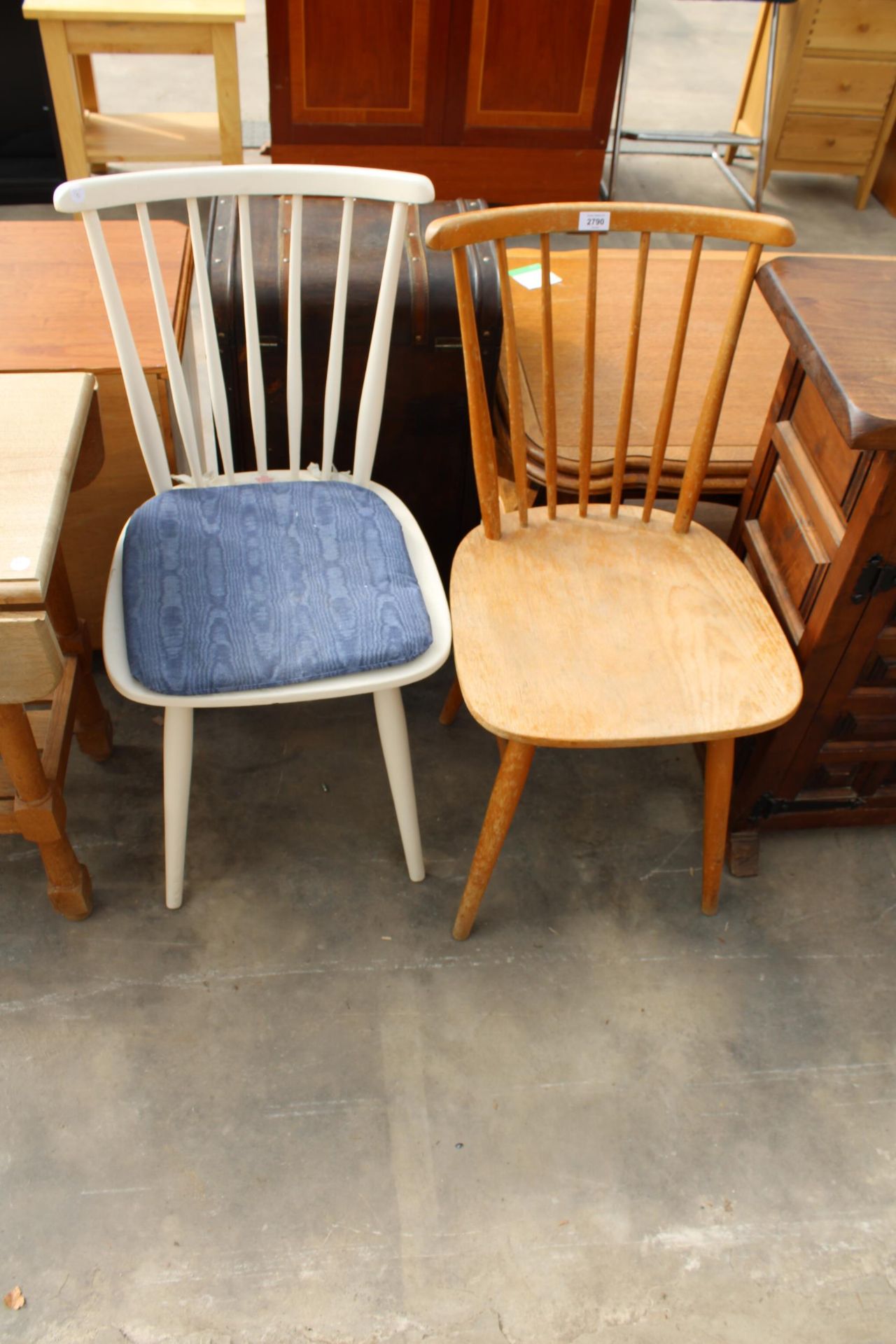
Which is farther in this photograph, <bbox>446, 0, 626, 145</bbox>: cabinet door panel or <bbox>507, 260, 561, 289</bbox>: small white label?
<bbox>446, 0, 626, 145</bbox>: cabinet door panel

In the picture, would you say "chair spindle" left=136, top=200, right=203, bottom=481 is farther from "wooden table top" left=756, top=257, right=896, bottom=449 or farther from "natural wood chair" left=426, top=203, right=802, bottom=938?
"wooden table top" left=756, top=257, right=896, bottom=449

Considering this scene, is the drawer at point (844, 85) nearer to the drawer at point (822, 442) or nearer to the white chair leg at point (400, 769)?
the drawer at point (822, 442)

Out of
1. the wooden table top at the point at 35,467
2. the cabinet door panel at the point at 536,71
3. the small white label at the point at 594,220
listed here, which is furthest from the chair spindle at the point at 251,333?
the cabinet door panel at the point at 536,71

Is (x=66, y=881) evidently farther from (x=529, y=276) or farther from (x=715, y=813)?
(x=529, y=276)

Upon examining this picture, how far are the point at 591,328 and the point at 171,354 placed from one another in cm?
61

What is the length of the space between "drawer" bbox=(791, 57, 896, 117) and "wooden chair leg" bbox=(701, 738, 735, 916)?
312 cm

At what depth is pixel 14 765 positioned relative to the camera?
134 centimetres

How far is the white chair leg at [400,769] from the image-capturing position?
144 centimetres

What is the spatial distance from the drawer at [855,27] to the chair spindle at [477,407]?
111 inches

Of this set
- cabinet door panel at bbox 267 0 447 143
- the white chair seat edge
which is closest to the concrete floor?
the white chair seat edge

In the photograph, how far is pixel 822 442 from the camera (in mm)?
1354

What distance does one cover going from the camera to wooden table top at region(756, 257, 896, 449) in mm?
1138

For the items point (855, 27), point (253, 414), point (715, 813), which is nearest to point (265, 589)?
point (253, 414)

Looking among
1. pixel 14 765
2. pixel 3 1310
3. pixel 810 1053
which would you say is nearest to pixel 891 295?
pixel 810 1053
